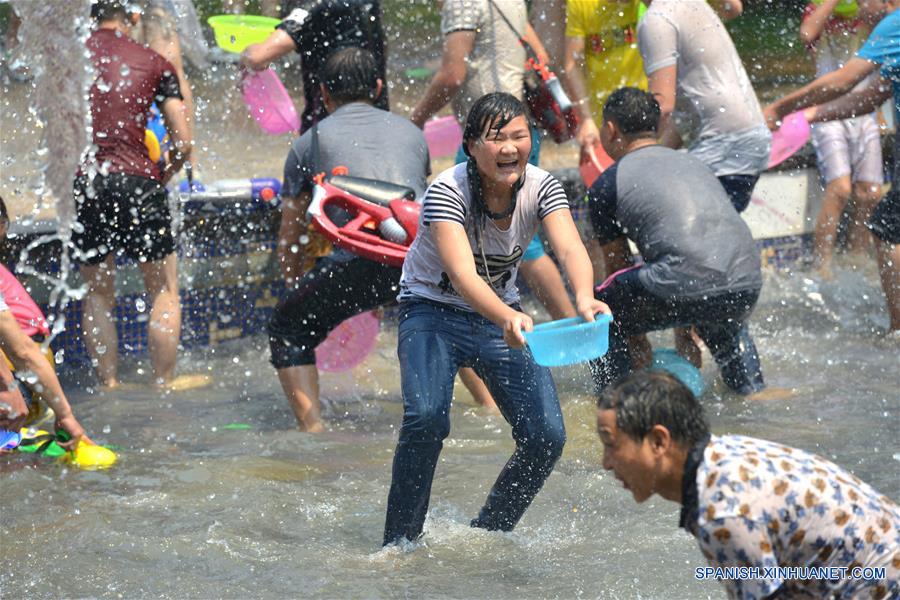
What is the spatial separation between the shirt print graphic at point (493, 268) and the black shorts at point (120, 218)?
2746 mm

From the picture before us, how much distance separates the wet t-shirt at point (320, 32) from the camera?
21.5 feet

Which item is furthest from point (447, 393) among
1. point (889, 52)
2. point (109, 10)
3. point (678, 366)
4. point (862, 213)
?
point (862, 213)

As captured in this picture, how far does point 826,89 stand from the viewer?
264 inches

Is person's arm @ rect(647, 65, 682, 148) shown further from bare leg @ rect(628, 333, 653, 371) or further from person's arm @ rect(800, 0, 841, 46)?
person's arm @ rect(800, 0, 841, 46)

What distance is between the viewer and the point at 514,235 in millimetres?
4164

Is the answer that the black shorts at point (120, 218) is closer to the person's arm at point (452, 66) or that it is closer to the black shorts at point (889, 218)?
the person's arm at point (452, 66)

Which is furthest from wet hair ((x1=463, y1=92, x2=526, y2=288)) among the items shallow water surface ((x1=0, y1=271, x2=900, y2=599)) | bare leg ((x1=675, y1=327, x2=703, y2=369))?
bare leg ((x1=675, y1=327, x2=703, y2=369))

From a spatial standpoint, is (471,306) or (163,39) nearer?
(471,306)

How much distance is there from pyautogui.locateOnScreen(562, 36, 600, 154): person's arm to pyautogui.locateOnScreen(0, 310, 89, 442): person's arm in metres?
3.08

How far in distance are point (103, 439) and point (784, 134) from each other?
4255 millimetres

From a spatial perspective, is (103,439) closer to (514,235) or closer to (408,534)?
(408,534)

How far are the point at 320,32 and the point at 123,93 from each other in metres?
1.01

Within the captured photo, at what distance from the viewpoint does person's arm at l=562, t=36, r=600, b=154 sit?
22.8 feet

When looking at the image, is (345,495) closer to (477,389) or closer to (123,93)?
(477,389)
